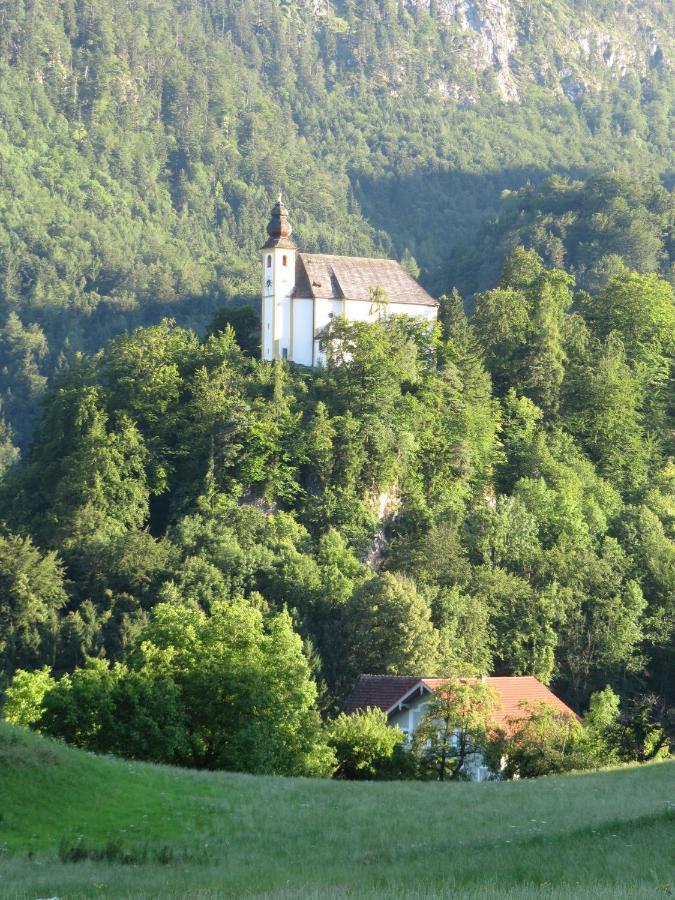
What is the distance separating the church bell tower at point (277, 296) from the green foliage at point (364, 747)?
30.4m

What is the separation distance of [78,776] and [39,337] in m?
129

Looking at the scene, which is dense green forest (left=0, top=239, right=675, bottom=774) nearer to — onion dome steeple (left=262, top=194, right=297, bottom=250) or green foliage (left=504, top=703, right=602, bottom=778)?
onion dome steeple (left=262, top=194, right=297, bottom=250)

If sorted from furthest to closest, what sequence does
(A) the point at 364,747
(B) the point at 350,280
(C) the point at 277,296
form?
(B) the point at 350,280
(C) the point at 277,296
(A) the point at 364,747

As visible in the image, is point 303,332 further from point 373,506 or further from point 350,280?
point 373,506

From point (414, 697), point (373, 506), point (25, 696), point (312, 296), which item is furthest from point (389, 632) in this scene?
point (312, 296)

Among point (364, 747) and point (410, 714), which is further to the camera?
point (410, 714)

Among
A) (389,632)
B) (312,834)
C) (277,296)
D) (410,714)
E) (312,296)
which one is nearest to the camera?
(312,834)

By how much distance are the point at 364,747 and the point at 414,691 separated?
6.01 meters

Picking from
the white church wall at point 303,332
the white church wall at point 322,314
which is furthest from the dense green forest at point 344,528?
the white church wall at point 303,332

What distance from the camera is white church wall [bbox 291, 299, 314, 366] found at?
77.7 m

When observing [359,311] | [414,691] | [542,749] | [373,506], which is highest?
[359,311]

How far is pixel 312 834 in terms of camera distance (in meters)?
27.7

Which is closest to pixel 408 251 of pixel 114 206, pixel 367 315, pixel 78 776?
pixel 114 206

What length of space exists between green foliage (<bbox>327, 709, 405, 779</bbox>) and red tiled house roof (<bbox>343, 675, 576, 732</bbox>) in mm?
3234
